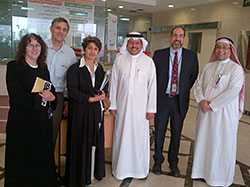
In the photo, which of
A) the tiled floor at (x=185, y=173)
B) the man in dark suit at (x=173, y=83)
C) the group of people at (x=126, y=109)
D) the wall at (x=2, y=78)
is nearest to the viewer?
the group of people at (x=126, y=109)

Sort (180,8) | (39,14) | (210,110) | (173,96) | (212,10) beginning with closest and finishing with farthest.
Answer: (210,110), (173,96), (39,14), (212,10), (180,8)

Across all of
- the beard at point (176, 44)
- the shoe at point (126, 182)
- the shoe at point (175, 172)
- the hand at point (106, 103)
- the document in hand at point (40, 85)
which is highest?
the beard at point (176, 44)

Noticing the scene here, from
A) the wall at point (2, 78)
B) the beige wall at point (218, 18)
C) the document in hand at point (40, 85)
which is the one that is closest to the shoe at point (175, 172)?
the document in hand at point (40, 85)

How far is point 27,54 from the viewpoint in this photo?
7.23ft

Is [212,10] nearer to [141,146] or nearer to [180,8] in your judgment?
[180,8]

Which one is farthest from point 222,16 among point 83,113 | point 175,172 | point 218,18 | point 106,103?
point 83,113

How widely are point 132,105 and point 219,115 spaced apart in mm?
872

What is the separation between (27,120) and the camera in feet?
7.22

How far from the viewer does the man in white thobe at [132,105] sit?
9.66 feet

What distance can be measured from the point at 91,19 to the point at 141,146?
217 cm

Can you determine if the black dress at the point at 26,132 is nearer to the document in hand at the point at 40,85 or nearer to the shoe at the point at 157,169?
the document in hand at the point at 40,85

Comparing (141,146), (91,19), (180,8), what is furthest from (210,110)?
(180,8)

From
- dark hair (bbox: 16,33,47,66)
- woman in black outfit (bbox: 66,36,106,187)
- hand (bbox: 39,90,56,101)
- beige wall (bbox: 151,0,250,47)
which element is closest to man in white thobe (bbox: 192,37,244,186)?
woman in black outfit (bbox: 66,36,106,187)

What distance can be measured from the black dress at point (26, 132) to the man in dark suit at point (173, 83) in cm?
129
